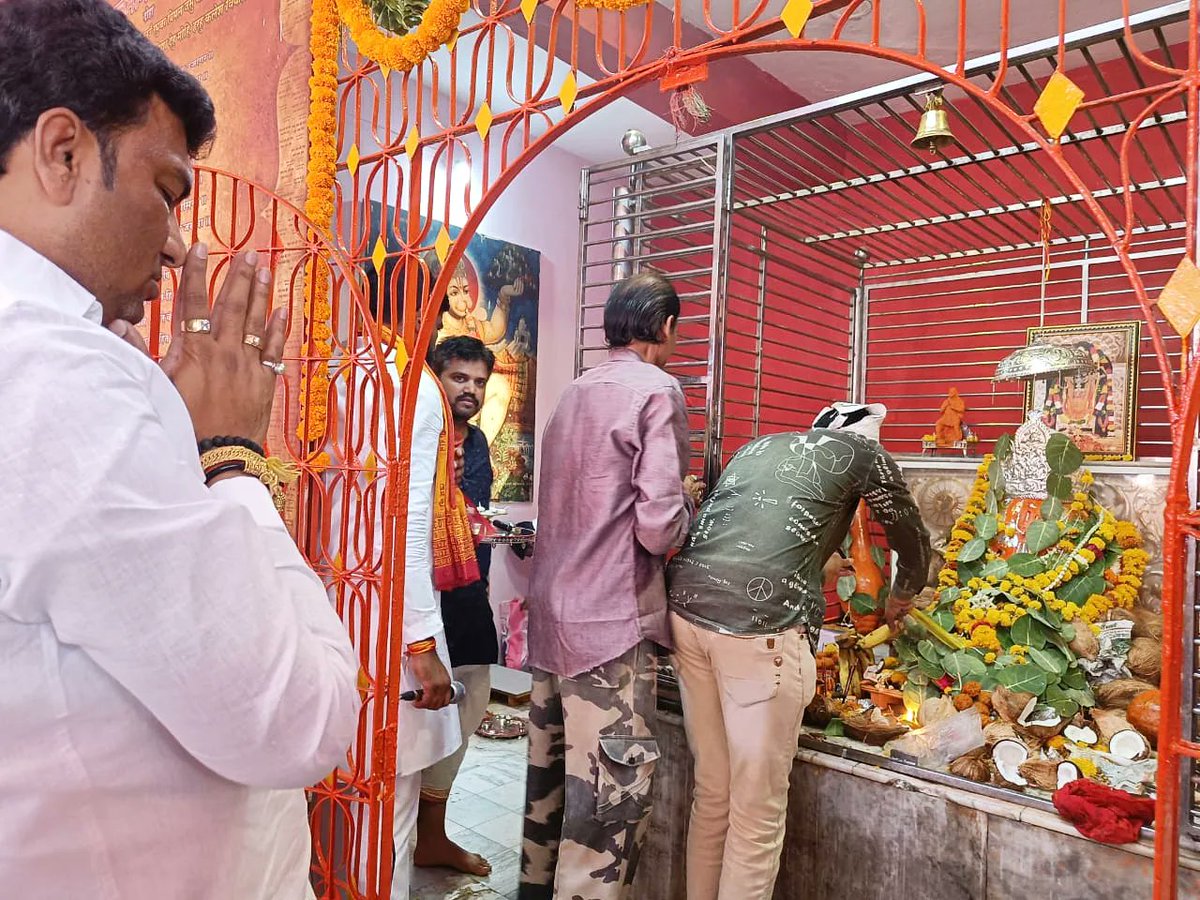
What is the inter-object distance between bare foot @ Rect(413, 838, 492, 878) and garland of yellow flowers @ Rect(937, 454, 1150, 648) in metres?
1.91

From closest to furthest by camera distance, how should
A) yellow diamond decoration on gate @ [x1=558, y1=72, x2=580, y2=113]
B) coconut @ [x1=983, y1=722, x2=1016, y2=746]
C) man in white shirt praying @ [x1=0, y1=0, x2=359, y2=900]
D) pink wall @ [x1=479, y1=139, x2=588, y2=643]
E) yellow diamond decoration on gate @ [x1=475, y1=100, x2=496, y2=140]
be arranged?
man in white shirt praying @ [x1=0, y1=0, x2=359, y2=900] → yellow diamond decoration on gate @ [x1=558, y1=72, x2=580, y2=113] → yellow diamond decoration on gate @ [x1=475, y1=100, x2=496, y2=140] → coconut @ [x1=983, y1=722, x2=1016, y2=746] → pink wall @ [x1=479, y1=139, x2=588, y2=643]

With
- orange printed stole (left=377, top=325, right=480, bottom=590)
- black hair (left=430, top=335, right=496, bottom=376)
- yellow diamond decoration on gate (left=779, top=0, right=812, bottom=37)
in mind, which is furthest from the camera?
black hair (left=430, top=335, right=496, bottom=376)

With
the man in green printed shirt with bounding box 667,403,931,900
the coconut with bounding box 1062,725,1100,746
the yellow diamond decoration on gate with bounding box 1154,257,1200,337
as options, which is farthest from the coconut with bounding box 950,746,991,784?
the yellow diamond decoration on gate with bounding box 1154,257,1200,337

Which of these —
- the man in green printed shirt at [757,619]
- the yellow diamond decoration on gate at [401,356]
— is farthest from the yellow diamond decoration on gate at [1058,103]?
the yellow diamond decoration on gate at [401,356]

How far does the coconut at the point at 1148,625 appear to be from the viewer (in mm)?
2648

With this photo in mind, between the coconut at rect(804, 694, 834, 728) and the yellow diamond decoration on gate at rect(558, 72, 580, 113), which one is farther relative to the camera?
the coconut at rect(804, 694, 834, 728)

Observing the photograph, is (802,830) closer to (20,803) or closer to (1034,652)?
(1034,652)

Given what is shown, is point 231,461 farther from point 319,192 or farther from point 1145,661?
point 1145,661

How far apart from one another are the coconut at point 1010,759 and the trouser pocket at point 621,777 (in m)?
0.93

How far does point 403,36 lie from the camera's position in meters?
2.16

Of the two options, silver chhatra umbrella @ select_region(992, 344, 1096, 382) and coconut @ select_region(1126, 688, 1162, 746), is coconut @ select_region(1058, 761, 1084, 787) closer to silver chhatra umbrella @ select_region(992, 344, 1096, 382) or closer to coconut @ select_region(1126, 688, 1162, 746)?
coconut @ select_region(1126, 688, 1162, 746)

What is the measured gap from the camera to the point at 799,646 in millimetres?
2191

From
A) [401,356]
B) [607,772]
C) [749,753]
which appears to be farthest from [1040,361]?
[401,356]

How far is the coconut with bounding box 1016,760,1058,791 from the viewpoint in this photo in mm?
2121
